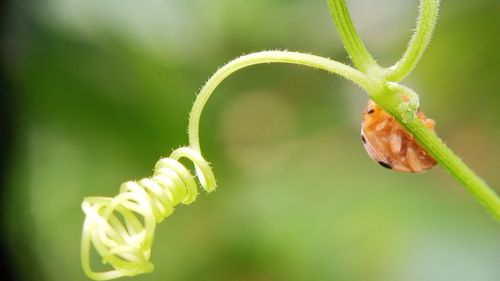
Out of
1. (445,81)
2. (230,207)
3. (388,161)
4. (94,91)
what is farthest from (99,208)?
(445,81)

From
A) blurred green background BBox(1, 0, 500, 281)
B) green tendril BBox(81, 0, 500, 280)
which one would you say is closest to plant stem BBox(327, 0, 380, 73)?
green tendril BBox(81, 0, 500, 280)

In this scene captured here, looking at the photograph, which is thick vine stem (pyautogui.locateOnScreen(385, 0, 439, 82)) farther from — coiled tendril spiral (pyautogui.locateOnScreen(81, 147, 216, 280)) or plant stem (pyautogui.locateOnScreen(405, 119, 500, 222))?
coiled tendril spiral (pyautogui.locateOnScreen(81, 147, 216, 280))

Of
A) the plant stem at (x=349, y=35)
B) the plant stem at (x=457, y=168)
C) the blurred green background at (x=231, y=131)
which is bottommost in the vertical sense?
the plant stem at (x=457, y=168)

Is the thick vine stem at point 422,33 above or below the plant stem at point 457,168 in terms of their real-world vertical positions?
above

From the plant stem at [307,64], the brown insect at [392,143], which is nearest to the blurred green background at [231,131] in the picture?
the brown insect at [392,143]

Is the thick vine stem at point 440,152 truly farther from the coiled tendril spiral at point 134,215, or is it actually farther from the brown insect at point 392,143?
the coiled tendril spiral at point 134,215

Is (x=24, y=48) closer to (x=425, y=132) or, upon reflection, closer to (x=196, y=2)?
(x=196, y=2)
